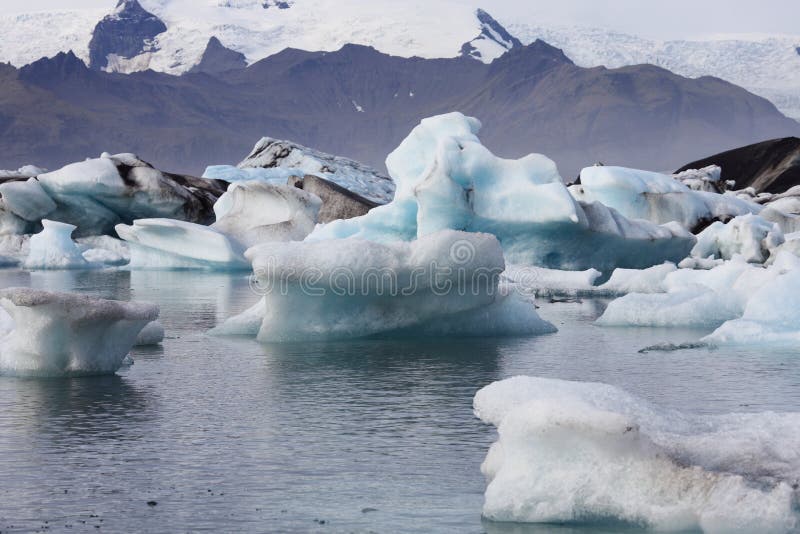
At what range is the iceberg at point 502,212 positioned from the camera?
724 inches

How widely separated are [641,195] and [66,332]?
18047 mm

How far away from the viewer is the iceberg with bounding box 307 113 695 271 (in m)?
18.4

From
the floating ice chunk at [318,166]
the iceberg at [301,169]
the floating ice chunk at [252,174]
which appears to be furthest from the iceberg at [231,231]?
the floating ice chunk at [318,166]

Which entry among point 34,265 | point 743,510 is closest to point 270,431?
point 743,510

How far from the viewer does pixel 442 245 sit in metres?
9.87

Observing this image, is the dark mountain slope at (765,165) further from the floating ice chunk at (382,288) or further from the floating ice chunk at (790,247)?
the floating ice chunk at (382,288)

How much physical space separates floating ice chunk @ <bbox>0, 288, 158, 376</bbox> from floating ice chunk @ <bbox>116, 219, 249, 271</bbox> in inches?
671

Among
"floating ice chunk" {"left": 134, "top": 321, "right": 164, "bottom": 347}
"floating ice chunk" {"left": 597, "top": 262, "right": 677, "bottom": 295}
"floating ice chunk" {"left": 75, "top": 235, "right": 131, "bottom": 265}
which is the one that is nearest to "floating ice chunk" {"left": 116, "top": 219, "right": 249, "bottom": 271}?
"floating ice chunk" {"left": 75, "top": 235, "right": 131, "bottom": 265}

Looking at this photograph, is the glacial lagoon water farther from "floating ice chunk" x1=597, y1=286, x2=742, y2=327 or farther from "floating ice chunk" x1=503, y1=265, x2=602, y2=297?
"floating ice chunk" x1=503, y1=265, x2=602, y2=297

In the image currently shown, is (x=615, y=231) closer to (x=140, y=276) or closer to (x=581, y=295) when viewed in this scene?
(x=581, y=295)

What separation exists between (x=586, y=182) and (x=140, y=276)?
31.5 ft

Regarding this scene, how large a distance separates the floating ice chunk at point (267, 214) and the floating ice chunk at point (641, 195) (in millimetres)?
6128

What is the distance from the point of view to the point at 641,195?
962 inches

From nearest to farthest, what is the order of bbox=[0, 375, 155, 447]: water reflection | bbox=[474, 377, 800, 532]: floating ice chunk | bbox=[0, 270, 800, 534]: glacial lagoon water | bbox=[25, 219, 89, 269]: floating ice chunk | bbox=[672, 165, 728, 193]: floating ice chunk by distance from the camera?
bbox=[474, 377, 800, 532]: floating ice chunk
bbox=[0, 270, 800, 534]: glacial lagoon water
bbox=[0, 375, 155, 447]: water reflection
bbox=[25, 219, 89, 269]: floating ice chunk
bbox=[672, 165, 728, 193]: floating ice chunk
